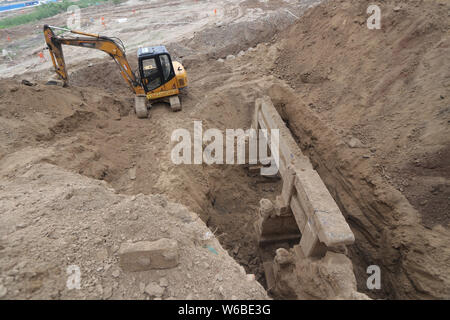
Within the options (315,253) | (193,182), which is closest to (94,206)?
(193,182)

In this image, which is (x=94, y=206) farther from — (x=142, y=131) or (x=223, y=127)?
(x=223, y=127)

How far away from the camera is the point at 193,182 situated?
6.97m

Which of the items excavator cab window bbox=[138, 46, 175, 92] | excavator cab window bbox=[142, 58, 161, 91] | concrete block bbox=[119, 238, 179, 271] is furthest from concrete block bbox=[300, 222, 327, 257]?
excavator cab window bbox=[142, 58, 161, 91]

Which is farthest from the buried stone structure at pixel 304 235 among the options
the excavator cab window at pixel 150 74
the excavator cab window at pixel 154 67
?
the excavator cab window at pixel 150 74

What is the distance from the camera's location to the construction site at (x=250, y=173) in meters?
3.44

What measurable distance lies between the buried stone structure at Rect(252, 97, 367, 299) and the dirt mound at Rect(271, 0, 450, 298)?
145 centimetres

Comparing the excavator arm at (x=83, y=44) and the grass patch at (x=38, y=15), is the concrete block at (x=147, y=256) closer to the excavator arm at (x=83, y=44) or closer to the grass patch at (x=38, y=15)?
the excavator arm at (x=83, y=44)

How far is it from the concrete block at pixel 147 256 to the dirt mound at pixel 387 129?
4462 millimetres

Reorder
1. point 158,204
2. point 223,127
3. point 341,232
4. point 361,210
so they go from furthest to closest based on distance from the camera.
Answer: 1. point 223,127
2. point 361,210
3. point 158,204
4. point 341,232

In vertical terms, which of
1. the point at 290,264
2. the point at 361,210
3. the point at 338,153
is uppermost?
the point at 338,153

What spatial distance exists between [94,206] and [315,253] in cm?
409
